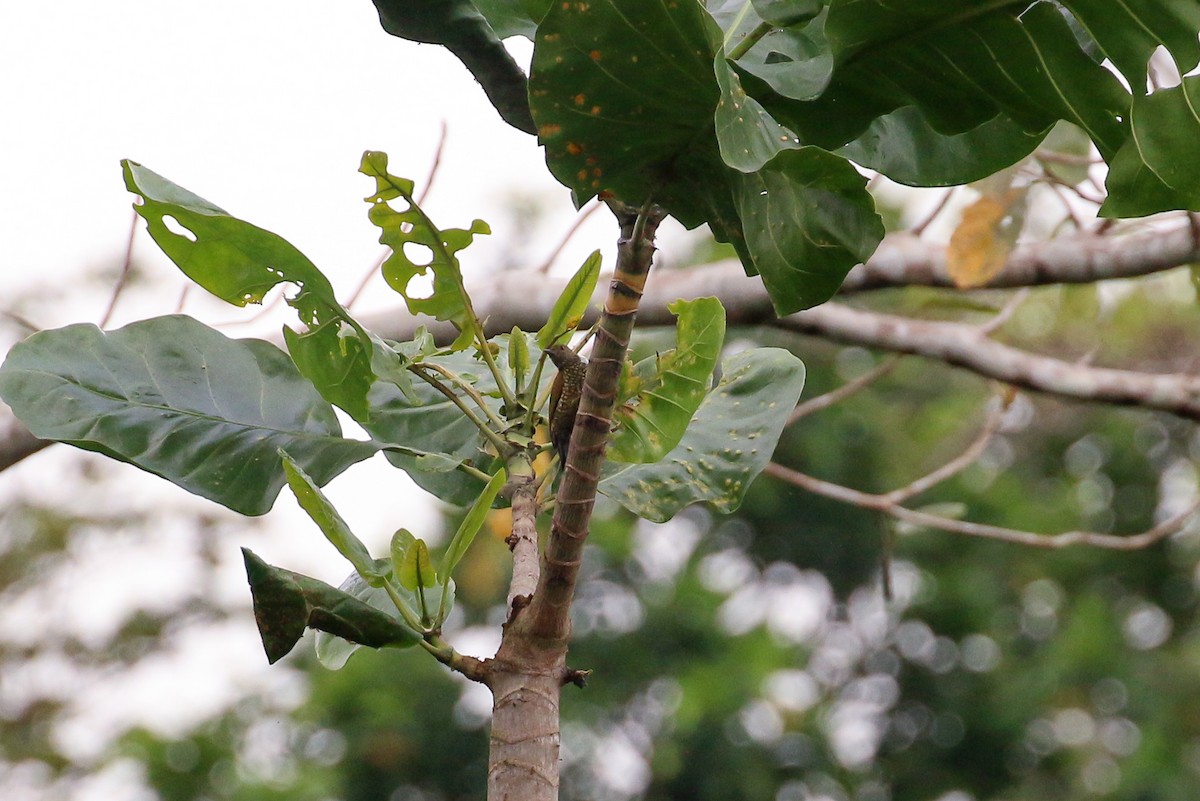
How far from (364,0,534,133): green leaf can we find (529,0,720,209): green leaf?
114 mm

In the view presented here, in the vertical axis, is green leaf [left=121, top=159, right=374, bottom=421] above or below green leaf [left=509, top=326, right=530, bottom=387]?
above

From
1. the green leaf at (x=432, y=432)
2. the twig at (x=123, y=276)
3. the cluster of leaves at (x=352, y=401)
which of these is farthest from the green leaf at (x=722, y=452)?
the twig at (x=123, y=276)

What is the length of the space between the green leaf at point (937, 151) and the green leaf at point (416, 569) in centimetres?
33

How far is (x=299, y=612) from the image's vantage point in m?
0.56

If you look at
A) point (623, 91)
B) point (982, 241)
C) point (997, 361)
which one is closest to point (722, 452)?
point (623, 91)

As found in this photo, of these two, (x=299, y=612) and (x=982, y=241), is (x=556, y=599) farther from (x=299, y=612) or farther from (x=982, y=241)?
(x=982, y=241)

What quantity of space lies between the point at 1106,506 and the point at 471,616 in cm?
409

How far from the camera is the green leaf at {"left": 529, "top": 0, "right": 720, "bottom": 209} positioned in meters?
0.52

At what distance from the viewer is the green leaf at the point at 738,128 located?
497 mm

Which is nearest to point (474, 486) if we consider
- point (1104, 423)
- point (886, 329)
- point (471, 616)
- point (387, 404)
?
point (387, 404)

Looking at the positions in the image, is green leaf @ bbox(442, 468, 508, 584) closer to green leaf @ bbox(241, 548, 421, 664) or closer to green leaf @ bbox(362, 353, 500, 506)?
green leaf @ bbox(241, 548, 421, 664)

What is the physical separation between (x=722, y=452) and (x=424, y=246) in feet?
0.83

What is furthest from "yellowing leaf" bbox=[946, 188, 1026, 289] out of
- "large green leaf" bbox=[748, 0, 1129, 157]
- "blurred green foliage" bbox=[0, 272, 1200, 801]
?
"blurred green foliage" bbox=[0, 272, 1200, 801]

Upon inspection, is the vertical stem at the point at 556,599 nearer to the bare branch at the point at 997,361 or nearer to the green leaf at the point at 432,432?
the green leaf at the point at 432,432
